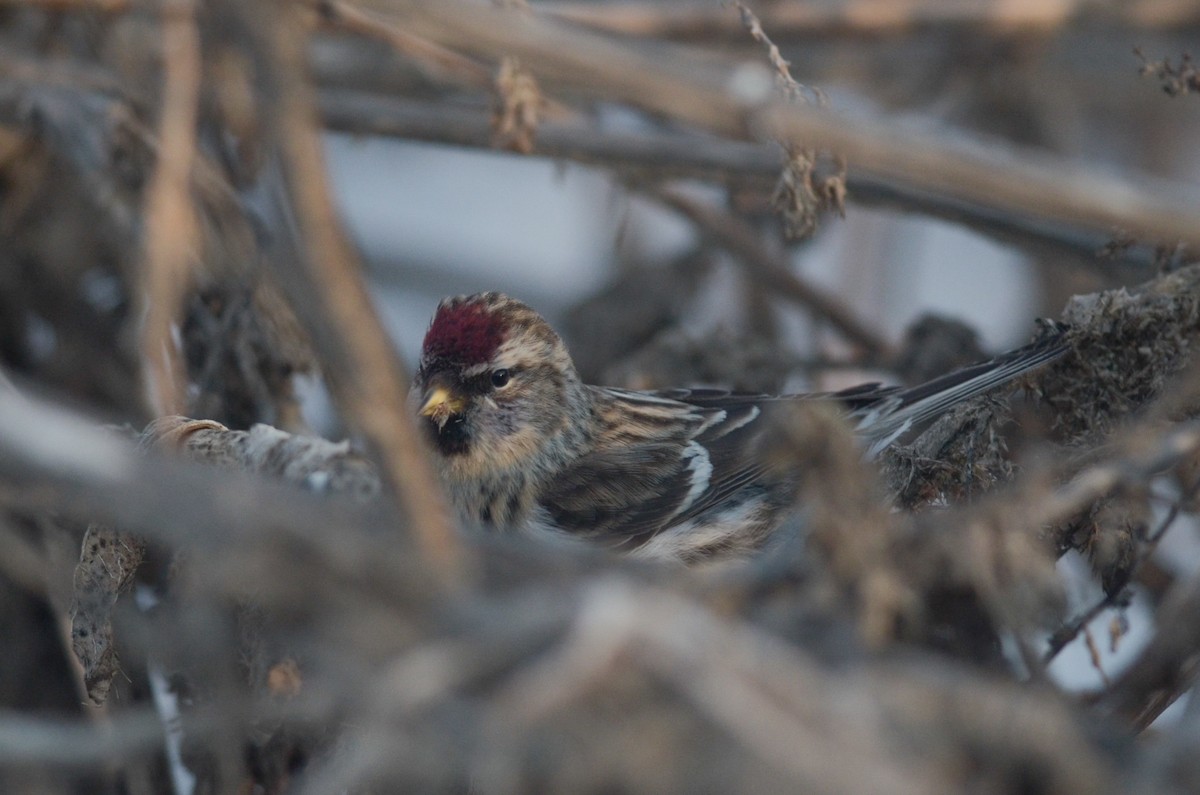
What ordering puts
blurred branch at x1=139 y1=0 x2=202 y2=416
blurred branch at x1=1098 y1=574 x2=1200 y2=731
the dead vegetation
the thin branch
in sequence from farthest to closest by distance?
blurred branch at x1=139 y1=0 x2=202 y2=416 < the thin branch < blurred branch at x1=1098 y1=574 x2=1200 y2=731 < the dead vegetation

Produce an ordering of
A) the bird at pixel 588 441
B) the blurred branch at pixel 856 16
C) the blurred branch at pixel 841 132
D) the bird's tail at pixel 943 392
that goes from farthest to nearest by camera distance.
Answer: the blurred branch at pixel 856 16, the bird at pixel 588 441, the bird's tail at pixel 943 392, the blurred branch at pixel 841 132

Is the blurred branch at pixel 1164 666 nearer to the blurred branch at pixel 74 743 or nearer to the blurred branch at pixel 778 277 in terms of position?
the blurred branch at pixel 74 743

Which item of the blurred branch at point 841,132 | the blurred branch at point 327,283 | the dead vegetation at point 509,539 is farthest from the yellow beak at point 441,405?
the blurred branch at point 327,283

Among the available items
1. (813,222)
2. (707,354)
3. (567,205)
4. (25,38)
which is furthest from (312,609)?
(567,205)

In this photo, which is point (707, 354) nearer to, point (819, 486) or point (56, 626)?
point (56, 626)

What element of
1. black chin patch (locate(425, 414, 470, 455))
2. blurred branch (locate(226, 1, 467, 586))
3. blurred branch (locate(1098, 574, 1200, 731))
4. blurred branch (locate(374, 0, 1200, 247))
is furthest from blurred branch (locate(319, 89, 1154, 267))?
blurred branch (locate(226, 1, 467, 586))

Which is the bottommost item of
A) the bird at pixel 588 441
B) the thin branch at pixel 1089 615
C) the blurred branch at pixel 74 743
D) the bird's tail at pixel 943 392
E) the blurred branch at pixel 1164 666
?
the blurred branch at pixel 1164 666

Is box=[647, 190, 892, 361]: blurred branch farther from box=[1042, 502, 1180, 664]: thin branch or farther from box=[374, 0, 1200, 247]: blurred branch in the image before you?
box=[374, 0, 1200, 247]: blurred branch
